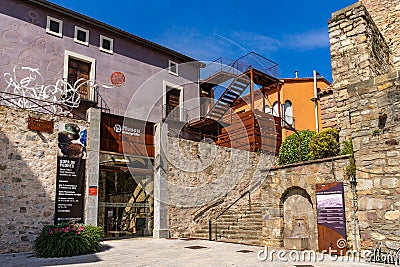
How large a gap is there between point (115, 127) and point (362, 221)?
9670 mm

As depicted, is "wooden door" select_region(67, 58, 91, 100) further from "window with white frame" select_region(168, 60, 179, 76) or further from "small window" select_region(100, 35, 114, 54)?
"window with white frame" select_region(168, 60, 179, 76)

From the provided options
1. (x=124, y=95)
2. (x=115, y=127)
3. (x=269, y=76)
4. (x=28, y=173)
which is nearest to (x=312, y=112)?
(x=269, y=76)

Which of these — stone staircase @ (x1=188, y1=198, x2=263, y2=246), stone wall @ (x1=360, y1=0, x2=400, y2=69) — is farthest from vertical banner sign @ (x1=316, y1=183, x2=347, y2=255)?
stone wall @ (x1=360, y1=0, x2=400, y2=69)

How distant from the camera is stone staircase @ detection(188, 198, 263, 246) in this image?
38.5 feet

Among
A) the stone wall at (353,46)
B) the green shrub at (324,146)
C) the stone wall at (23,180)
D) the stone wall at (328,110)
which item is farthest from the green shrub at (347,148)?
the stone wall at (23,180)

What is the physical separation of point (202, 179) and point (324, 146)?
22.9 ft

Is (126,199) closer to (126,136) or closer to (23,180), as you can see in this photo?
(126,136)

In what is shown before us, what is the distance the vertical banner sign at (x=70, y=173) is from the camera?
39.0ft

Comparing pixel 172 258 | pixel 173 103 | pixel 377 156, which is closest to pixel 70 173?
pixel 172 258

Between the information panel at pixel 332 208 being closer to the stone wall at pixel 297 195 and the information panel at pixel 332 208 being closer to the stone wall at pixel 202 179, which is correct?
the stone wall at pixel 297 195

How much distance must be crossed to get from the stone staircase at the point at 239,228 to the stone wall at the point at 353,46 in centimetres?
529

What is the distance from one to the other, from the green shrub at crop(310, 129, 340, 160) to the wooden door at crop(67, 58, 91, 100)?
Answer: 34.1ft

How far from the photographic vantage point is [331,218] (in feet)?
29.4

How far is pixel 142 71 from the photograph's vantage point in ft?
61.9
